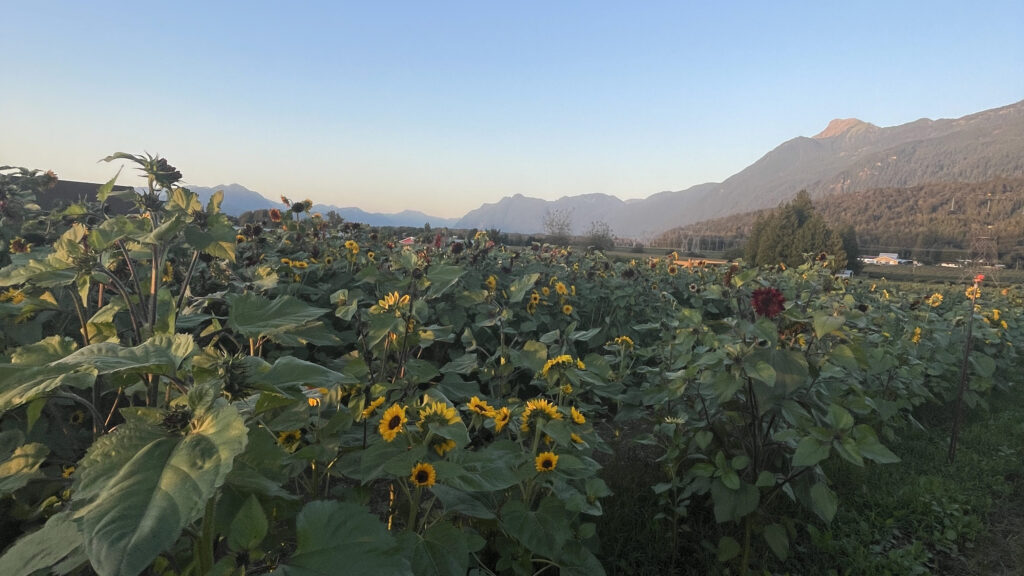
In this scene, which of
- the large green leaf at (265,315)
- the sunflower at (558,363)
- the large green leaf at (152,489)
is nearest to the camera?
the large green leaf at (152,489)

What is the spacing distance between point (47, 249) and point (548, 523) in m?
2.74

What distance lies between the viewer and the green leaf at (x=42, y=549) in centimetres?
83

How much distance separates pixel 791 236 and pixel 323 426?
55149 millimetres

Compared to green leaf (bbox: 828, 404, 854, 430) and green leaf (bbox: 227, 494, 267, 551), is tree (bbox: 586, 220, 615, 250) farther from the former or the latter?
green leaf (bbox: 227, 494, 267, 551)

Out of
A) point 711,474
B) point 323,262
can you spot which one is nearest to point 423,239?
point 323,262

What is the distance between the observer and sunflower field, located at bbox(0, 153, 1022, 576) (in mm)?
826

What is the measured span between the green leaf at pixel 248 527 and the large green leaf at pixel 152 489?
0.21 m

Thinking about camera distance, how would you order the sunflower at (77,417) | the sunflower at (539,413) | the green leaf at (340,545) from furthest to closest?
the sunflower at (77,417) → the sunflower at (539,413) → the green leaf at (340,545)

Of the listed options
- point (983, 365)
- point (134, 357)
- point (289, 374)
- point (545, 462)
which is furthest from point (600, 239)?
point (134, 357)

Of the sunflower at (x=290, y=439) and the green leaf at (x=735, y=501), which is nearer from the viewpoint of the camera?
the sunflower at (x=290, y=439)

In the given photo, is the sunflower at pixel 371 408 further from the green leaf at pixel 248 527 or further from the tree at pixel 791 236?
the tree at pixel 791 236

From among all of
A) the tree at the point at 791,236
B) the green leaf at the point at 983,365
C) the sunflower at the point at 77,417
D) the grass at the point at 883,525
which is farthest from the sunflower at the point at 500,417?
the tree at the point at 791,236

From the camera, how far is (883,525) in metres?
2.97

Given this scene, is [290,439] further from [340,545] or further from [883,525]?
[883,525]
